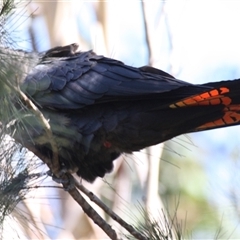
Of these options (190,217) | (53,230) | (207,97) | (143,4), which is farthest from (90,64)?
(190,217)

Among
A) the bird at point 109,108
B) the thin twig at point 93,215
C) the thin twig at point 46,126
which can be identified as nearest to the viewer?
the thin twig at point 46,126

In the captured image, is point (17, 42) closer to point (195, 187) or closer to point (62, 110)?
point (62, 110)

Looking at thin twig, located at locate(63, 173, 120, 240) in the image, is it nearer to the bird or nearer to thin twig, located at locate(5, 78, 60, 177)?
thin twig, located at locate(5, 78, 60, 177)

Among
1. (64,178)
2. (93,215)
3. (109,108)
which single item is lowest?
(93,215)

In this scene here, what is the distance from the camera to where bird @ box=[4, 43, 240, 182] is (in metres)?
3.57

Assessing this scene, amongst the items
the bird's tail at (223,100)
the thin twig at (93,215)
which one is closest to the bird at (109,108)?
the bird's tail at (223,100)

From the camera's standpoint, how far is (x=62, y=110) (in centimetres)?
392

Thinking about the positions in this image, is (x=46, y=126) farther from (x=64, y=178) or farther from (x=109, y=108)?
(x=109, y=108)

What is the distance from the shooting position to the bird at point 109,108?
357 centimetres

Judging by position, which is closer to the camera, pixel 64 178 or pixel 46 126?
pixel 46 126

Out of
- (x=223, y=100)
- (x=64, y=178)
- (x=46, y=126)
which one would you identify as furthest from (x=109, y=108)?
(x=46, y=126)

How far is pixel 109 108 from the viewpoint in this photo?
388 centimetres

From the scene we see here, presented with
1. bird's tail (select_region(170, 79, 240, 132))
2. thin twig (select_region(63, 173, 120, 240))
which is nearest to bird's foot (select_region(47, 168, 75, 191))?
thin twig (select_region(63, 173, 120, 240))

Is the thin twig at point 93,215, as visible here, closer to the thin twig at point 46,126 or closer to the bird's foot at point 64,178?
the bird's foot at point 64,178
